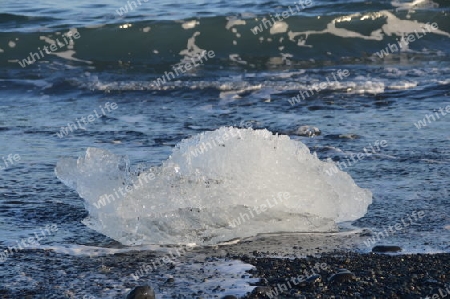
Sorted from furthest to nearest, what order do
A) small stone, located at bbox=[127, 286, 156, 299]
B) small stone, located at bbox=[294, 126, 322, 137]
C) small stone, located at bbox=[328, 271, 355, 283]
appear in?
small stone, located at bbox=[294, 126, 322, 137]
small stone, located at bbox=[328, 271, 355, 283]
small stone, located at bbox=[127, 286, 156, 299]

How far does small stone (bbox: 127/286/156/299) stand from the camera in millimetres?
4414

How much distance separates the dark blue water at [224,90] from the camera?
6.42 meters

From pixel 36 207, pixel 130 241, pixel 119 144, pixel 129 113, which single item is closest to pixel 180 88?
pixel 129 113

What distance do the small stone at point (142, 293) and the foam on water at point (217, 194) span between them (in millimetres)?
927

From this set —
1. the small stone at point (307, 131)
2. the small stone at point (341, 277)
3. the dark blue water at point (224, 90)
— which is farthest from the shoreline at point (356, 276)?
the small stone at point (307, 131)

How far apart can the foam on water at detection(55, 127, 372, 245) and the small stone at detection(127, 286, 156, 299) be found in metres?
0.93

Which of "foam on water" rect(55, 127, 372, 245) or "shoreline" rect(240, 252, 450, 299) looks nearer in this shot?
"shoreline" rect(240, 252, 450, 299)

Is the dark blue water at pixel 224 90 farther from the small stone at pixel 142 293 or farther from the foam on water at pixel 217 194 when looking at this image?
the small stone at pixel 142 293

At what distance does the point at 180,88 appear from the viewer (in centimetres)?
1136

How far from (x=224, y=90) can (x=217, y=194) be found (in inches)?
231

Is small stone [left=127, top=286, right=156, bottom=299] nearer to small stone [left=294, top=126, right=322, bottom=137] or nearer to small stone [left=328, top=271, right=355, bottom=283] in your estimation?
small stone [left=328, top=271, right=355, bottom=283]

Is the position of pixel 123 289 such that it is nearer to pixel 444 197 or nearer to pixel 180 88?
pixel 444 197

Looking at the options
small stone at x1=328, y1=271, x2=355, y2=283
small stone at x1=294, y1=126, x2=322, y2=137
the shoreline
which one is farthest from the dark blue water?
small stone at x1=328, y1=271, x2=355, y2=283

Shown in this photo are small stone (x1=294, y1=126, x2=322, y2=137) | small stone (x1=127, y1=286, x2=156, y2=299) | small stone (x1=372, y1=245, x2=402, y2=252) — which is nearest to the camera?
small stone (x1=127, y1=286, x2=156, y2=299)
